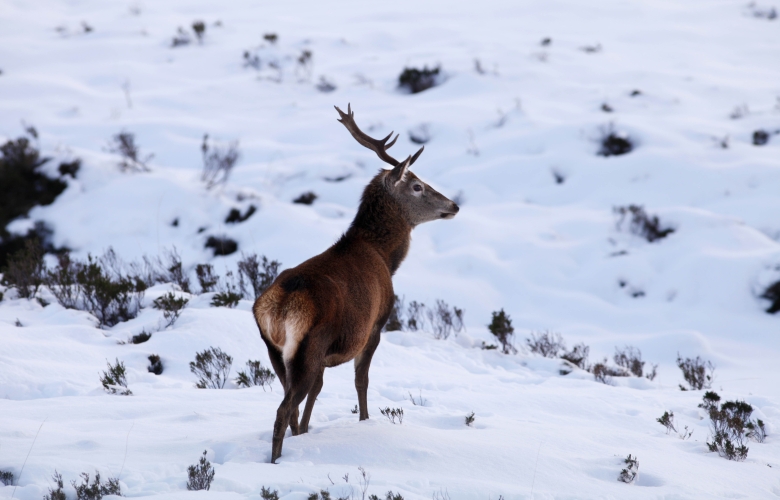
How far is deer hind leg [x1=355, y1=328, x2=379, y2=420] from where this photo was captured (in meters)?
4.55

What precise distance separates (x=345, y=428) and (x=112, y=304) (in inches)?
181

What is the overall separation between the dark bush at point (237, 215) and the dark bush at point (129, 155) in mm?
2607

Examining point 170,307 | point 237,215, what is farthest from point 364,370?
point 237,215

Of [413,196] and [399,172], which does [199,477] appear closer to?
[399,172]

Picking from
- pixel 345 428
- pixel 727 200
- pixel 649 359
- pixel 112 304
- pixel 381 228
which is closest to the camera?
pixel 345 428

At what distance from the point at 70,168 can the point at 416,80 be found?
9783 millimetres

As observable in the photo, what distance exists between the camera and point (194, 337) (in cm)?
662

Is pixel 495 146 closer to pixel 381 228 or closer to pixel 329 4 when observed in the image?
pixel 381 228

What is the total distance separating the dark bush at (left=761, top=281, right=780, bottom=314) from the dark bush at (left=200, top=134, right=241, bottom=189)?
999 cm

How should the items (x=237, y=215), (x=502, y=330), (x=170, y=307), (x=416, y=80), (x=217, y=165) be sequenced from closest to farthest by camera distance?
1. (x=170, y=307)
2. (x=502, y=330)
3. (x=237, y=215)
4. (x=217, y=165)
5. (x=416, y=80)

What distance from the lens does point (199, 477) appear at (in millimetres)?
3164

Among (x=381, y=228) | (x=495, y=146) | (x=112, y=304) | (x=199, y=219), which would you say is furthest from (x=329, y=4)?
(x=381, y=228)

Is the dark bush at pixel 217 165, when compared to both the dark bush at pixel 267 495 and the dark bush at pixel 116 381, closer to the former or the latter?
the dark bush at pixel 116 381

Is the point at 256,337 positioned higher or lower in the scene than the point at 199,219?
higher
